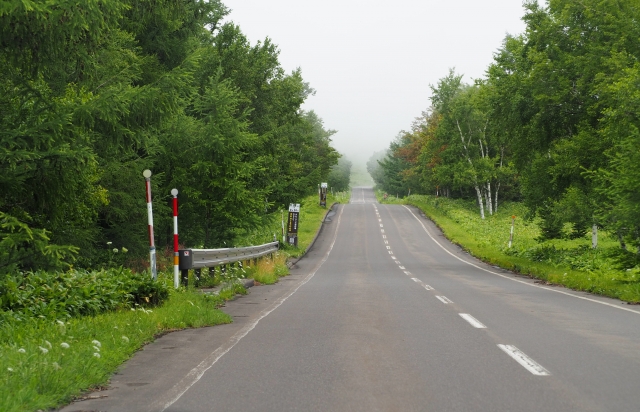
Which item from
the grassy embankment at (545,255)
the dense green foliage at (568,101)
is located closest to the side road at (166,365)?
the grassy embankment at (545,255)

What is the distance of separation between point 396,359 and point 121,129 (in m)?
7.03

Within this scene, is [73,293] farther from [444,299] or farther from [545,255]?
[545,255]

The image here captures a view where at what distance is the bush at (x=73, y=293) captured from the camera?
863 cm

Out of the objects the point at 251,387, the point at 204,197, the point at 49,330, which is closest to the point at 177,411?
the point at 251,387

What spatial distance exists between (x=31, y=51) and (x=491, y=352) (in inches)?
318

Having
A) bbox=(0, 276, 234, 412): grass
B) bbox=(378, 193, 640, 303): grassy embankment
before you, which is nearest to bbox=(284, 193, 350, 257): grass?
bbox=(378, 193, 640, 303): grassy embankment

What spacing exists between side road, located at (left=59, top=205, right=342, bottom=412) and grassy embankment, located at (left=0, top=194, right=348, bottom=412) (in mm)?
180

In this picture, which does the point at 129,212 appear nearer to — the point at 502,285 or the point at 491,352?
the point at 502,285

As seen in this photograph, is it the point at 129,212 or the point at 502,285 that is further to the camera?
the point at 129,212

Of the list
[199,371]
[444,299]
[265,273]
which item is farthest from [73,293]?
[265,273]

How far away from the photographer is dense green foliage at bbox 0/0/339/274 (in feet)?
30.1

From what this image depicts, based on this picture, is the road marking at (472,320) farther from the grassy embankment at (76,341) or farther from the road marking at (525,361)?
the grassy embankment at (76,341)

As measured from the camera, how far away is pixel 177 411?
4816 millimetres

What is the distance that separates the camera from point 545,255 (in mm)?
26703
